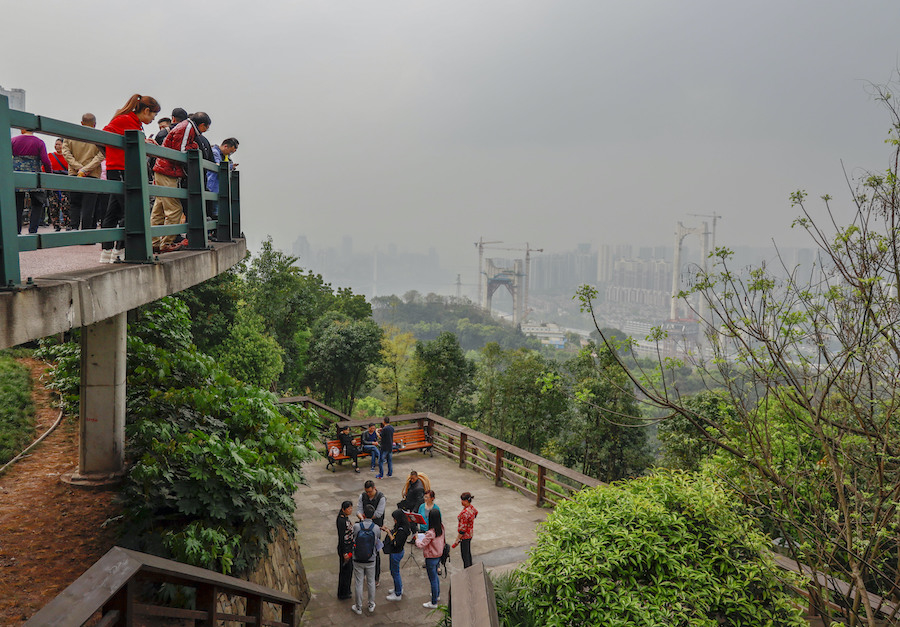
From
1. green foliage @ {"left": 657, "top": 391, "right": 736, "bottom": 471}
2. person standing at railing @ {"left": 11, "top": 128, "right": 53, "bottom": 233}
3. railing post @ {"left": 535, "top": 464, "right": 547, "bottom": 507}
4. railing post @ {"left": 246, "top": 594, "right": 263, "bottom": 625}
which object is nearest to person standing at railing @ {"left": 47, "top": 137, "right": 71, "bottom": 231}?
person standing at railing @ {"left": 11, "top": 128, "right": 53, "bottom": 233}

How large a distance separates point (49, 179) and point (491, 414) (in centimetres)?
2808

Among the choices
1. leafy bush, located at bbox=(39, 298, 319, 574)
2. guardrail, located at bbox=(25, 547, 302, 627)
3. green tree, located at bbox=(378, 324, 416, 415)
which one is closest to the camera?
guardrail, located at bbox=(25, 547, 302, 627)

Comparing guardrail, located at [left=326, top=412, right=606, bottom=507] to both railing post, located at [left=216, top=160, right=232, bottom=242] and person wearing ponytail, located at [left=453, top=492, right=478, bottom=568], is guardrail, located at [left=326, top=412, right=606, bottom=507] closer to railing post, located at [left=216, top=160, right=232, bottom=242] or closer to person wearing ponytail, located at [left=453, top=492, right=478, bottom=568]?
person wearing ponytail, located at [left=453, top=492, right=478, bottom=568]

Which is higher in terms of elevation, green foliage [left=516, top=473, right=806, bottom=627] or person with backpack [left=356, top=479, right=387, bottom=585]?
green foliage [left=516, top=473, right=806, bottom=627]

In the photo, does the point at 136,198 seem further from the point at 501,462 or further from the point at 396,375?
the point at 396,375

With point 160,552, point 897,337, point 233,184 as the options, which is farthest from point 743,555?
point 233,184

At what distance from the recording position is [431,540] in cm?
666

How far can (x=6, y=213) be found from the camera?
8.45 ft

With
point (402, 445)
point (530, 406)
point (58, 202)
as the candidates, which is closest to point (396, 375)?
point (530, 406)

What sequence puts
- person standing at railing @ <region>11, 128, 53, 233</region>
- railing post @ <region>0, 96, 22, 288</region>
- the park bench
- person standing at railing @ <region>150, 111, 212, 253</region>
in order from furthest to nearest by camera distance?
the park bench
person standing at railing @ <region>150, 111, 212, 253</region>
person standing at railing @ <region>11, 128, 53, 233</region>
railing post @ <region>0, 96, 22, 288</region>

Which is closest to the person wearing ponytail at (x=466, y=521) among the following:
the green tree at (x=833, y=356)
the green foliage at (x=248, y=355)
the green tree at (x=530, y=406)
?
the green tree at (x=833, y=356)

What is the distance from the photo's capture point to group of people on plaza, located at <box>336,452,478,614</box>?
6.44 metres

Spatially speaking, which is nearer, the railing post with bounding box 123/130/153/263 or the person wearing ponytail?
the railing post with bounding box 123/130/153/263

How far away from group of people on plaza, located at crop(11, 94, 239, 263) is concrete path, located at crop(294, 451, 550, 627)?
4.30m
